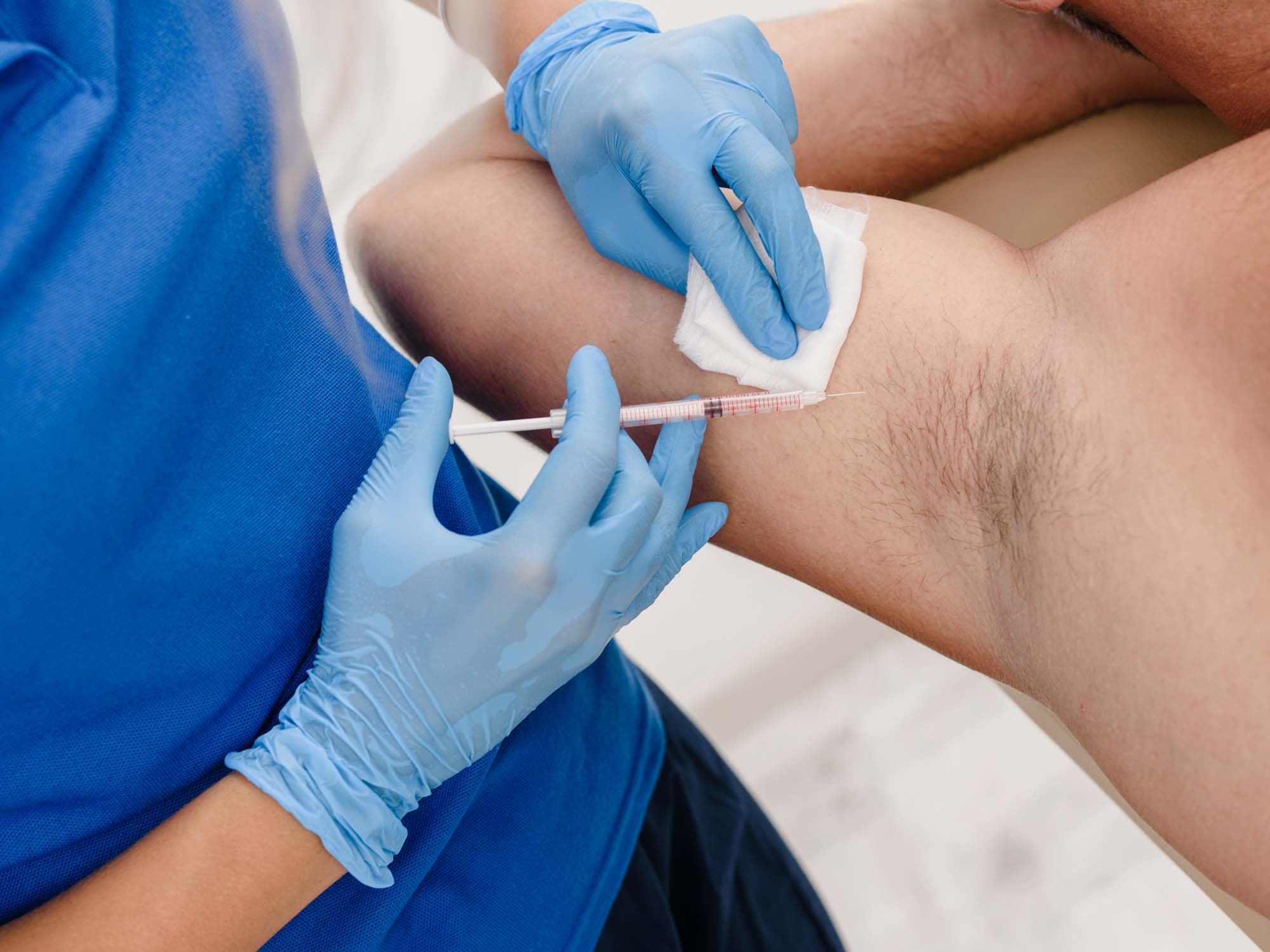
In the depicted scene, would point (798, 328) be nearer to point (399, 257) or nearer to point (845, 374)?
point (845, 374)

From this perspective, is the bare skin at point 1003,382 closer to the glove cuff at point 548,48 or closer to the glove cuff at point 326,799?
the glove cuff at point 548,48

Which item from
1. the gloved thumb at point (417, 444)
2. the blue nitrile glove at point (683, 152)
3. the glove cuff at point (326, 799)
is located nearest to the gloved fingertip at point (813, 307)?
the blue nitrile glove at point (683, 152)

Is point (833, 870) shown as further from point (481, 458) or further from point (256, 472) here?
point (256, 472)

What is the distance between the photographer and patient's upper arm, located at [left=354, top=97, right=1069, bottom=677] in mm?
794

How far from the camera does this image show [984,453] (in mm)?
796

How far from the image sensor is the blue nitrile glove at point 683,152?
32.1 inches

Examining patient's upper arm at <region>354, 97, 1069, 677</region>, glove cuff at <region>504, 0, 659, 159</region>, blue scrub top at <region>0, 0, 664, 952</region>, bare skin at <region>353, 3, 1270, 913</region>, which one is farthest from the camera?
glove cuff at <region>504, 0, 659, 159</region>

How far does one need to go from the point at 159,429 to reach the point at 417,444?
0.69 ft

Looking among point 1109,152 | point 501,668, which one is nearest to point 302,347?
point 501,668

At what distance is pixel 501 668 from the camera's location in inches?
30.1

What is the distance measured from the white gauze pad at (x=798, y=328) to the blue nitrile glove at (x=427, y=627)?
128 millimetres

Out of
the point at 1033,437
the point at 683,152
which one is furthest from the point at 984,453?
the point at 683,152

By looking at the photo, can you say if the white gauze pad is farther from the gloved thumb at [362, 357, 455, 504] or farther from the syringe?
the gloved thumb at [362, 357, 455, 504]

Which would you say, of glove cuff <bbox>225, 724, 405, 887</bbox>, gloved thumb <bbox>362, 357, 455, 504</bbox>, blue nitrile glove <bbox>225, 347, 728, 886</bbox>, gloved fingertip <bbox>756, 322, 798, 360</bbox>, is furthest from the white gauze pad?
glove cuff <bbox>225, 724, 405, 887</bbox>
